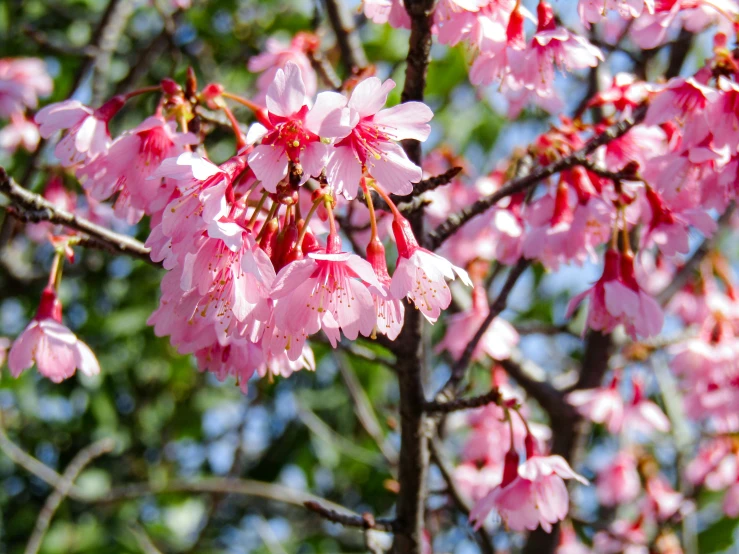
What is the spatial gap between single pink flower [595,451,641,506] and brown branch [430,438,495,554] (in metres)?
1.53

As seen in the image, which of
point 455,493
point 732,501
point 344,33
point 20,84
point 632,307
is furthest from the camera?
point 20,84

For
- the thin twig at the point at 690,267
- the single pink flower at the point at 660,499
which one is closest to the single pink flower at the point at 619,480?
the single pink flower at the point at 660,499

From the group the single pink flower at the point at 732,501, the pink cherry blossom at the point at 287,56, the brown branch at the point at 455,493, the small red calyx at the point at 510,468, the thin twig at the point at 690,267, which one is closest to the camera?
the small red calyx at the point at 510,468

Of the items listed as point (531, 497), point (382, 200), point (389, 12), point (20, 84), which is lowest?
point (531, 497)

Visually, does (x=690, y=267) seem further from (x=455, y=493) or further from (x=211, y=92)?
(x=211, y=92)

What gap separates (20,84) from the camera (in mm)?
3262

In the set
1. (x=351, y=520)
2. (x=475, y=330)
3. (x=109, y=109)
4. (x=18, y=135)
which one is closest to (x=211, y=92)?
(x=109, y=109)

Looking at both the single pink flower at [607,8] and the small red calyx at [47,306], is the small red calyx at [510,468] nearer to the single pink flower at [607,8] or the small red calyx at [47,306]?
the single pink flower at [607,8]

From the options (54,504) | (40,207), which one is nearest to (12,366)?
(40,207)

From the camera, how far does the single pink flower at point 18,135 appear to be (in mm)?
3412

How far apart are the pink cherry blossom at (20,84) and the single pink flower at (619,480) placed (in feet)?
9.98

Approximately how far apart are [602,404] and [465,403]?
1.26 m

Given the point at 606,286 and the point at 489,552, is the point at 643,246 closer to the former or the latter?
the point at 606,286

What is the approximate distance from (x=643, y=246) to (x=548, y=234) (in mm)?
245
